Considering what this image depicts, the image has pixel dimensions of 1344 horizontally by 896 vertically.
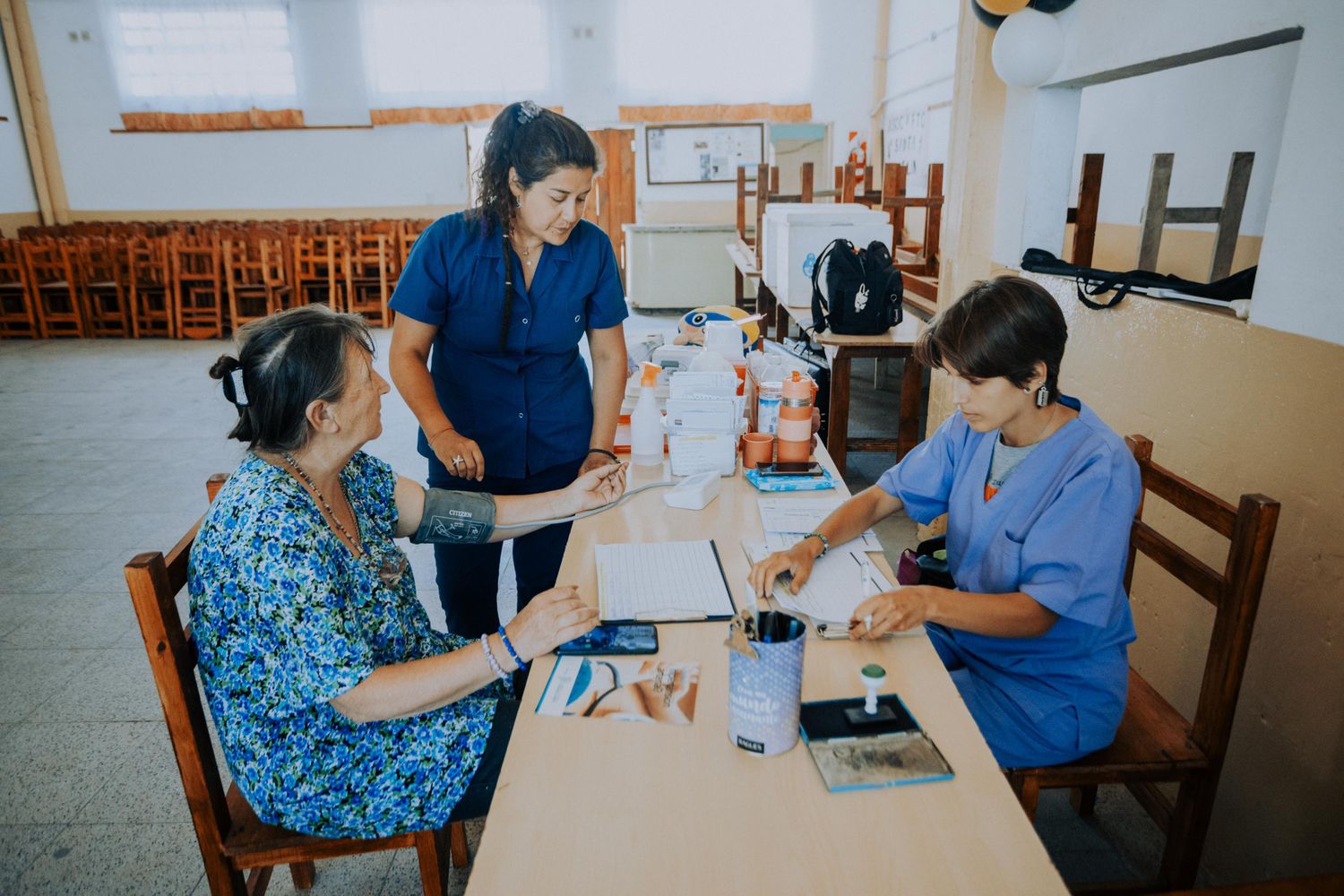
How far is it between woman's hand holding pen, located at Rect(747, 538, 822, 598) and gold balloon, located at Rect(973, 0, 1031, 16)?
6.24 feet

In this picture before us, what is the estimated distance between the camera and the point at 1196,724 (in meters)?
1.44

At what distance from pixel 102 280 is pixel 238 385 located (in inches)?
350

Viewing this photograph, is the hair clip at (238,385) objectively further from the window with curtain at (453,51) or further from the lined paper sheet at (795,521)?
the window with curtain at (453,51)

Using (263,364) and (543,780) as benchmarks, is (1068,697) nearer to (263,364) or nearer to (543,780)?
(543,780)

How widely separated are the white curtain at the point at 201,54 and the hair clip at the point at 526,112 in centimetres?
957

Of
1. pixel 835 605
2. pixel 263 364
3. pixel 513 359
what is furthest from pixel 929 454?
pixel 263 364

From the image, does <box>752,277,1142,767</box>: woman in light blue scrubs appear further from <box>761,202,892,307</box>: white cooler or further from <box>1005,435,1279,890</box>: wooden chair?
<box>761,202,892,307</box>: white cooler

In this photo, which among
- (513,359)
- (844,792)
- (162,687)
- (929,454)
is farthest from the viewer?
(513,359)

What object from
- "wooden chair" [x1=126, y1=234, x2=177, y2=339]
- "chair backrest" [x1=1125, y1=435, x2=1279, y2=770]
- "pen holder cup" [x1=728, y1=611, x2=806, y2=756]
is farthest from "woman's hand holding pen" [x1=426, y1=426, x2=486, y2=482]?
"wooden chair" [x1=126, y1=234, x2=177, y2=339]

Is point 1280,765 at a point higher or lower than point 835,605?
lower

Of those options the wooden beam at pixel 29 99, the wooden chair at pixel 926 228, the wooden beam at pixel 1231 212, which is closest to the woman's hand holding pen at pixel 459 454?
the wooden beam at pixel 1231 212

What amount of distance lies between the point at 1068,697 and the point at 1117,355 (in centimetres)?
115

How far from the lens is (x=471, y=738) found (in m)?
1.27

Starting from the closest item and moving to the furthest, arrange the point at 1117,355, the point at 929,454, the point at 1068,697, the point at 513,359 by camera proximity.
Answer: the point at 1068,697 → the point at 929,454 → the point at 513,359 → the point at 1117,355
